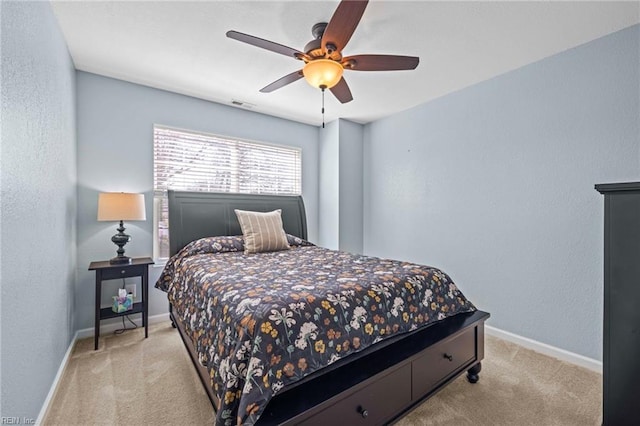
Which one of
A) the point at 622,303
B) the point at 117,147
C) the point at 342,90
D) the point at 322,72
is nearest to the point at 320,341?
the point at 622,303

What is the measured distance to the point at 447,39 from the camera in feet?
7.31

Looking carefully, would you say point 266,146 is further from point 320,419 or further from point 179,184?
point 320,419

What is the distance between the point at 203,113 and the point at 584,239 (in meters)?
3.99

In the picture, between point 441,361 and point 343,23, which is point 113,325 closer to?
point 441,361

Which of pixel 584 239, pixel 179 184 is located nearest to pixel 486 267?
pixel 584 239

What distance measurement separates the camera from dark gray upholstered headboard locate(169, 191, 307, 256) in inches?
123

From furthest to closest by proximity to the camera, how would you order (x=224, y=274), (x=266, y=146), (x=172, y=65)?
(x=266, y=146) < (x=172, y=65) < (x=224, y=274)

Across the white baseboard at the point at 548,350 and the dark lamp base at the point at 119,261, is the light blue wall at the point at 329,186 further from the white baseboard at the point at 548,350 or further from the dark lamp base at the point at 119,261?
the dark lamp base at the point at 119,261

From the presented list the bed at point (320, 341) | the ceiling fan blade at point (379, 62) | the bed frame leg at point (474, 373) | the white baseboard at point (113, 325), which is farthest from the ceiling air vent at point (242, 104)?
the bed frame leg at point (474, 373)

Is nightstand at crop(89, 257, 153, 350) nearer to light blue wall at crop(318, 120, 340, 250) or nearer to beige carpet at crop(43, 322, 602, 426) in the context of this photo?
beige carpet at crop(43, 322, 602, 426)

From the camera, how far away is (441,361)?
5.82ft

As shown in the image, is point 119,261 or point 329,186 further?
point 329,186

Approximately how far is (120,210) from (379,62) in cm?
250

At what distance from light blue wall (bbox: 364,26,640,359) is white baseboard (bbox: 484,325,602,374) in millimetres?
46
